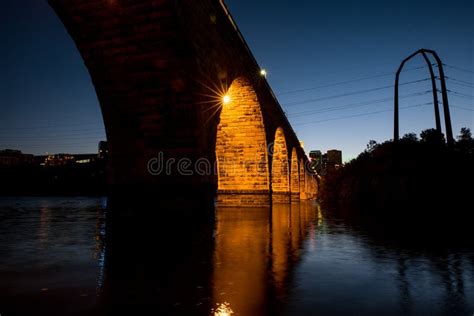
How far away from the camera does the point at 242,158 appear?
61.1 feet

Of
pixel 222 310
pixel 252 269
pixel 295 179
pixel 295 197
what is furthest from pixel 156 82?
pixel 295 179

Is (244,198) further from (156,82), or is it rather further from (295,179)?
(295,179)

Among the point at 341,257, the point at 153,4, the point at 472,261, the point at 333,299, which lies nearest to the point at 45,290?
the point at 333,299

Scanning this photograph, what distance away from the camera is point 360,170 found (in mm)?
23266

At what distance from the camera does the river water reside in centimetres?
299

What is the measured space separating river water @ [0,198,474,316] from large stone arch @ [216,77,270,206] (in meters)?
10.9

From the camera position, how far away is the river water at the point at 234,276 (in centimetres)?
299

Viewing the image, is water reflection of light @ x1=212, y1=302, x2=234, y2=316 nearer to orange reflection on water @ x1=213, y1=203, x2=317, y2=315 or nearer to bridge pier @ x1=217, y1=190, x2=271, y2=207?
orange reflection on water @ x1=213, y1=203, x2=317, y2=315

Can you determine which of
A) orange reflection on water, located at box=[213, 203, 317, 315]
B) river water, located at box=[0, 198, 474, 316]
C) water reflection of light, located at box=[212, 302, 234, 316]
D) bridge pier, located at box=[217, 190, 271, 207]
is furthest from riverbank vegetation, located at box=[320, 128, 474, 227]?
water reflection of light, located at box=[212, 302, 234, 316]

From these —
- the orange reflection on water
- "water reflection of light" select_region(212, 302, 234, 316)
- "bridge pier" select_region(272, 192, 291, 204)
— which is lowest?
the orange reflection on water

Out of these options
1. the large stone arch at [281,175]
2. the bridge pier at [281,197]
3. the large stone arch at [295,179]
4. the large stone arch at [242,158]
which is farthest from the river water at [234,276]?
the large stone arch at [295,179]

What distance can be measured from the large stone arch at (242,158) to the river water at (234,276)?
10.9m

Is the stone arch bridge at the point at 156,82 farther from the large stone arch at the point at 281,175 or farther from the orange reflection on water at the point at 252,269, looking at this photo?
the large stone arch at the point at 281,175

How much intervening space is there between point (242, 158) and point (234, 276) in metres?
14.6
